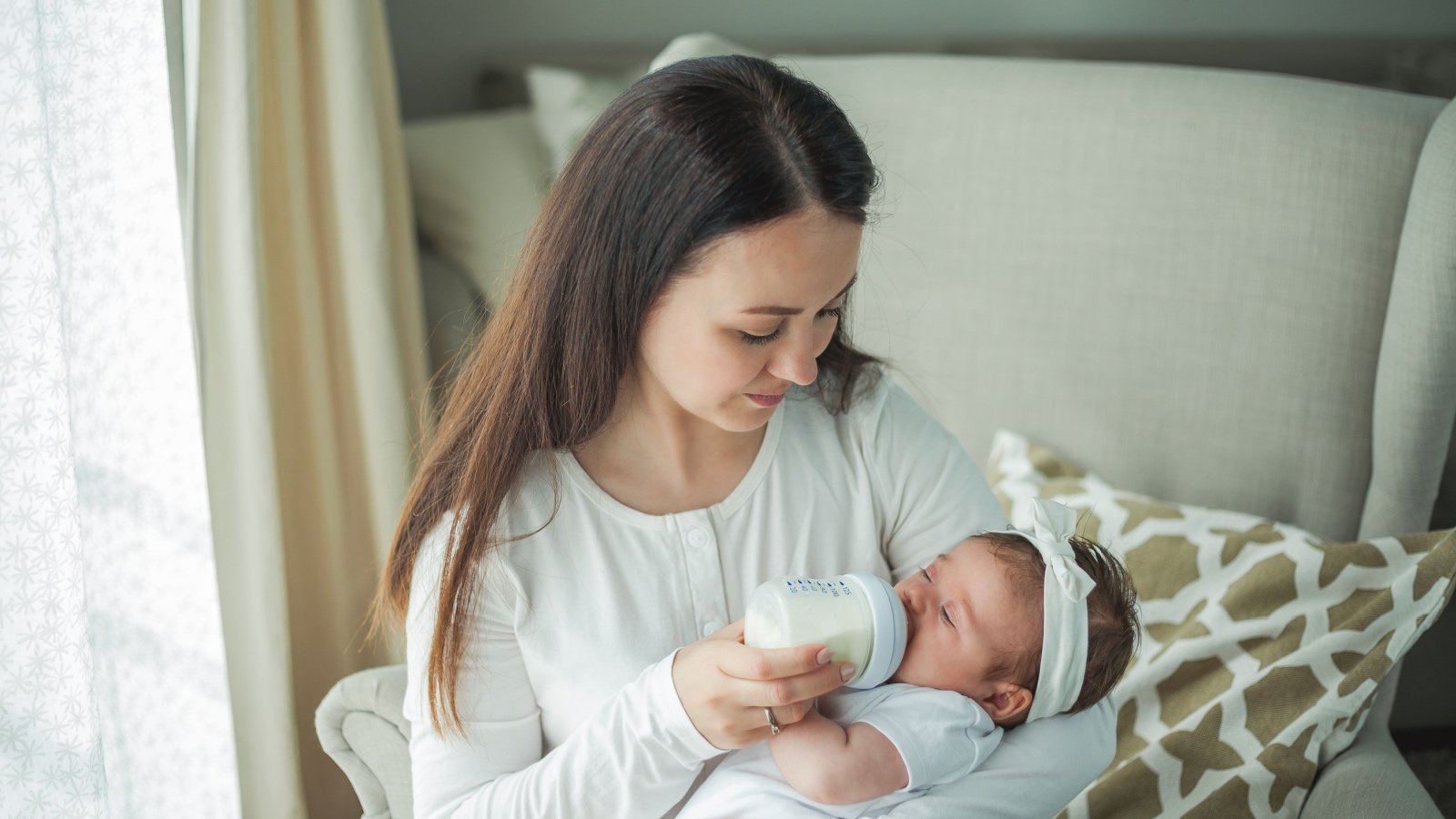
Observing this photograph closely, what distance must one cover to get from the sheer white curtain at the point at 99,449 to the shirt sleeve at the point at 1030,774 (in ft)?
2.92

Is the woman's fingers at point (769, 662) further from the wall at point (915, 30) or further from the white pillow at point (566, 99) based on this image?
the wall at point (915, 30)

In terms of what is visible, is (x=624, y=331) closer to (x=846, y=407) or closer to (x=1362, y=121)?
(x=846, y=407)

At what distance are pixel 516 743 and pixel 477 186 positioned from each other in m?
1.40

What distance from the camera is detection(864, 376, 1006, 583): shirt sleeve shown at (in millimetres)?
1304

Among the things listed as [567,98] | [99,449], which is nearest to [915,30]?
[567,98]

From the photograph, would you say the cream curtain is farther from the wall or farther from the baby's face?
the baby's face

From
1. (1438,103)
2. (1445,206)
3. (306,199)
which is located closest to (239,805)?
(306,199)

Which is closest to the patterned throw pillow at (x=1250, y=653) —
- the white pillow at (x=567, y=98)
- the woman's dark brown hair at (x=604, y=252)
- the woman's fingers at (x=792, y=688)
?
the woman's fingers at (x=792, y=688)

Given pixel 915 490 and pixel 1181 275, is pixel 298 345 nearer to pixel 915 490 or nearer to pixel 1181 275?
pixel 915 490

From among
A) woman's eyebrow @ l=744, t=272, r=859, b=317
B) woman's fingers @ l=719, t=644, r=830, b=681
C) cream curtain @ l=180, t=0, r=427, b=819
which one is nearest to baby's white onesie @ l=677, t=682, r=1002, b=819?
woman's fingers @ l=719, t=644, r=830, b=681

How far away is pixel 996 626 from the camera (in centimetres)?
118

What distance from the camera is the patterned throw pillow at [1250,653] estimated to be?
1.42m

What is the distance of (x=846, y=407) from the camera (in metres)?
1.31

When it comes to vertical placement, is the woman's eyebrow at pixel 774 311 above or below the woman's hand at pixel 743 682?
above
